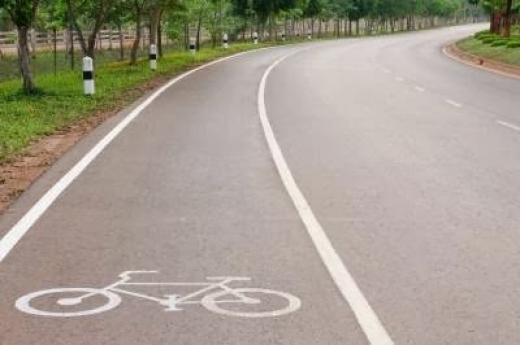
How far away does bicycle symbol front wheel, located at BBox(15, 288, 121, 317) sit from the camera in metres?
5.12

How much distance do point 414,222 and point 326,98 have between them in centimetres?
1175

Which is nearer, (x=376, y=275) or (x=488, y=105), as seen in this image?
(x=376, y=275)

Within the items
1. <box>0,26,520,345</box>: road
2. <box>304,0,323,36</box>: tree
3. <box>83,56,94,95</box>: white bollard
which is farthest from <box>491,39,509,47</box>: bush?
<box>304,0,323,36</box>: tree

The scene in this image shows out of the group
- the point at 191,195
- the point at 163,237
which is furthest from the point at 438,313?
the point at 191,195

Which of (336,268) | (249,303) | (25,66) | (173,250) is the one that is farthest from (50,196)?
(25,66)

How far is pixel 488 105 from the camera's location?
1795cm

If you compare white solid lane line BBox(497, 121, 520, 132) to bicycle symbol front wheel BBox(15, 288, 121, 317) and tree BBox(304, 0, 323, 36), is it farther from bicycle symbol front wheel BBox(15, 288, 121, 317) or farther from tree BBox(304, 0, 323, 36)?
tree BBox(304, 0, 323, 36)

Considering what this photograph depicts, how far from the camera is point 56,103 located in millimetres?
17188

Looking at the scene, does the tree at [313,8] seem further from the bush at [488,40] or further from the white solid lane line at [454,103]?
the white solid lane line at [454,103]

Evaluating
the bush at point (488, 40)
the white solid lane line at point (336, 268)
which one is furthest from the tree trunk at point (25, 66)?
the bush at point (488, 40)

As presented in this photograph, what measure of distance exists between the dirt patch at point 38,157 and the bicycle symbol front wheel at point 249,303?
3.32 m

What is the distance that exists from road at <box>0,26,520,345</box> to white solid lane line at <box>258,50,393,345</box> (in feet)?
0.06

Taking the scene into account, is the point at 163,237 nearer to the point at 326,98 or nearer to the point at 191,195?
the point at 191,195

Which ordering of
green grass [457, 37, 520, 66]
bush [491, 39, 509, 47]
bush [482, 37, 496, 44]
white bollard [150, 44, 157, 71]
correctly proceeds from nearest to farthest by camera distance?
white bollard [150, 44, 157, 71], green grass [457, 37, 520, 66], bush [491, 39, 509, 47], bush [482, 37, 496, 44]
